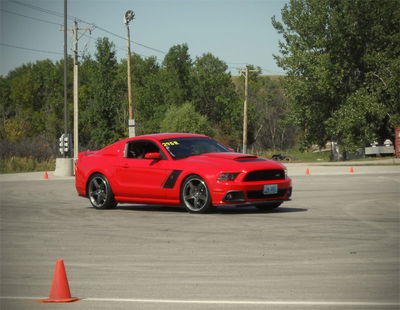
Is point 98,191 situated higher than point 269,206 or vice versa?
point 98,191

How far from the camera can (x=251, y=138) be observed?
478 feet

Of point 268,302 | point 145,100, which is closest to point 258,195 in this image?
point 268,302

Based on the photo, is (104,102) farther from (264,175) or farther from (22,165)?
(264,175)

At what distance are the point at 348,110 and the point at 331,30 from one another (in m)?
7.01

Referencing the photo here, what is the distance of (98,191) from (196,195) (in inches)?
108

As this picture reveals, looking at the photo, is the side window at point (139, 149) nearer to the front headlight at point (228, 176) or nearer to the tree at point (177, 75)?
the front headlight at point (228, 176)

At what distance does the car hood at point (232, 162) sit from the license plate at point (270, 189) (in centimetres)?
35

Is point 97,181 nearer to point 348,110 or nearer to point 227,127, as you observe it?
point 348,110

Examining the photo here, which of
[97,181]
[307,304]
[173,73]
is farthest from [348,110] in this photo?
[173,73]

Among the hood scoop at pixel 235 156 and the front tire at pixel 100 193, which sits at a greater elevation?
the hood scoop at pixel 235 156

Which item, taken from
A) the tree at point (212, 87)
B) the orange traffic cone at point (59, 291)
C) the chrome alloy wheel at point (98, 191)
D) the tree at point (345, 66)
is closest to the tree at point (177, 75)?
the tree at point (212, 87)

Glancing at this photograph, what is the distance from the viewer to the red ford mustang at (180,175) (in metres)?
15.2

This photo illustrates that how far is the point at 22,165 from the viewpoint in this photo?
48.3 meters

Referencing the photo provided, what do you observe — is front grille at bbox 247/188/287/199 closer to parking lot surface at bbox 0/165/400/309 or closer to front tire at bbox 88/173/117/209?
parking lot surface at bbox 0/165/400/309
